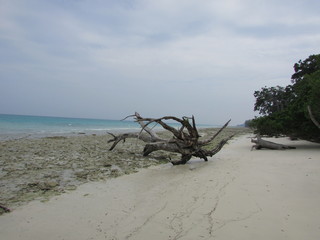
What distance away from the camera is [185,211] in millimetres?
3297

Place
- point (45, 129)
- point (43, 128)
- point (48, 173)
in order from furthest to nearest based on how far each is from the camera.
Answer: point (43, 128)
point (45, 129)
point (48, 173)

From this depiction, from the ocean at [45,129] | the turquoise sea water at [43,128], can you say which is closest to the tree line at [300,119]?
the ocean at [45,129]

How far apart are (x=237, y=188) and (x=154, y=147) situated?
483cm

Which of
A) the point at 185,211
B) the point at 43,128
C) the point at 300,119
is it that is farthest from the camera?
the point at 43,128

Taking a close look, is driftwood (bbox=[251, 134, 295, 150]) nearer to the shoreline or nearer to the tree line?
the tree line

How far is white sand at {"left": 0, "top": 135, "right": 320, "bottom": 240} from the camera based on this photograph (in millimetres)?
2699

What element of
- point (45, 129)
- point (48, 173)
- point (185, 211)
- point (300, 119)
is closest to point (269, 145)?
point (300, 119)

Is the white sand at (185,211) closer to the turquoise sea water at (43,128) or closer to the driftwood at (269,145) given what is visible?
the driftwood at (269,145)

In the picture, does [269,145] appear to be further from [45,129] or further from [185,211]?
[45,129]

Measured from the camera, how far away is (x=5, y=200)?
3912 mm

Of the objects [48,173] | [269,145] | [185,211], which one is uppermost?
[269,145]

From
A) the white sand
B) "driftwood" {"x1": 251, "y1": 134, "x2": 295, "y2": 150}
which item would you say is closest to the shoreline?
the white sand

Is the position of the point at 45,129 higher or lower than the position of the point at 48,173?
higher

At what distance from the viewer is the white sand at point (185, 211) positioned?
2699 mm
